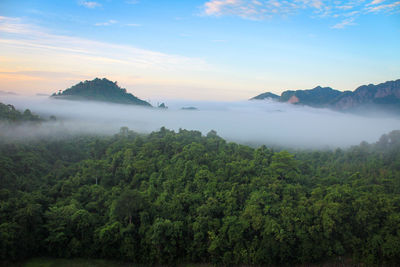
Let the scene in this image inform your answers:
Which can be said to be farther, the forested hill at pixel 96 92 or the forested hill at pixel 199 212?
the forested hill at pixel 96 92

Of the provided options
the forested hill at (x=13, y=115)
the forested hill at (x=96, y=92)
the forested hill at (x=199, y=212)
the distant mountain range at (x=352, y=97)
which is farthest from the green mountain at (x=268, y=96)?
the forested hill at (x=13, y=115)

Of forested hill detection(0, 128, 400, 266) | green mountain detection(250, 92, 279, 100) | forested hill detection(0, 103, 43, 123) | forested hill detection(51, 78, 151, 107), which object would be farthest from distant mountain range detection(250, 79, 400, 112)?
forested hill detection(0, 103, 43, 123)

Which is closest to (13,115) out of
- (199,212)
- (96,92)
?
(199,212)

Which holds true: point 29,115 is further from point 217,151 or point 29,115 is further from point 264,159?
point 264,159

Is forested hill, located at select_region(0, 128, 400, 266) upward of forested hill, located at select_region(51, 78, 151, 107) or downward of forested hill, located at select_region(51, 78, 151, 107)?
downward

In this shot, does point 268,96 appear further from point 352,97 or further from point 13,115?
point 13,115

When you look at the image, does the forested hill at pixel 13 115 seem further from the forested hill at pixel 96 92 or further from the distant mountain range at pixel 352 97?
the distant mountain range at pixel 352 97

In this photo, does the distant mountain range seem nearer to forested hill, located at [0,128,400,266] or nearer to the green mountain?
the green mountain
